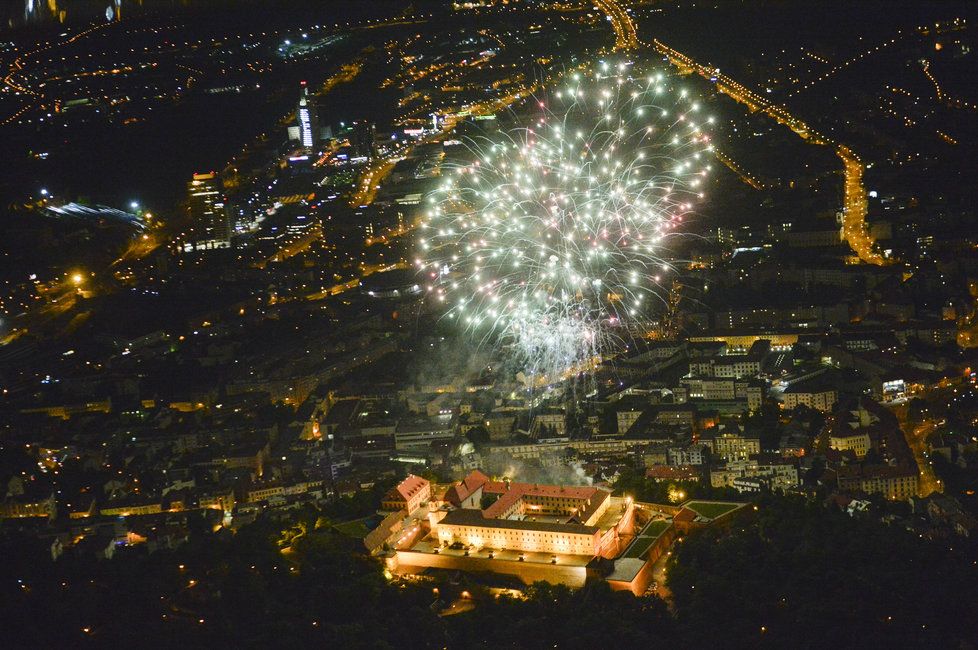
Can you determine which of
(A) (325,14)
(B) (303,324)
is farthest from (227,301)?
(A) (325,14)

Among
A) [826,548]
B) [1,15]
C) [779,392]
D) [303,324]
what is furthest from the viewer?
[303,324]

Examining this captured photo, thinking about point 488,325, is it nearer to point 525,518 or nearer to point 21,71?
point 525,518

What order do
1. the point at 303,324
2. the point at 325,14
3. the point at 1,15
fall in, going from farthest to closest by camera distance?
the point at 325,14 → the point at 303,324 → the point at 1,15

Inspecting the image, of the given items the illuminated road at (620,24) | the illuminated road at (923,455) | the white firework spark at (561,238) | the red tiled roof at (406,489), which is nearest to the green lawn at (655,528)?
the red tiled roof at (406,489)

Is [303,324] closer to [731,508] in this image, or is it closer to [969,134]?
[731,508]

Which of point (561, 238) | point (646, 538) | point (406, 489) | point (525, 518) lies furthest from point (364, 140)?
point (646, 538)

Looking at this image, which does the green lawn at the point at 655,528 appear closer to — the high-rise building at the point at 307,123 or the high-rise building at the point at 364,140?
the high-rise building at the point at 364,140
